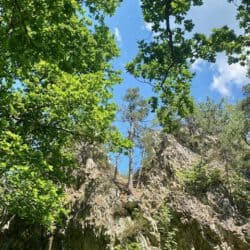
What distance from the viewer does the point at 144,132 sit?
36.2 meters

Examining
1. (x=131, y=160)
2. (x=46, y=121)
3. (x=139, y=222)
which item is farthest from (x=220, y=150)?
(x=46, y=121)

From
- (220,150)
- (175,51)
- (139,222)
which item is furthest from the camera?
(220,150)

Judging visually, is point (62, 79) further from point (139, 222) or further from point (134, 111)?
point (134, 111)

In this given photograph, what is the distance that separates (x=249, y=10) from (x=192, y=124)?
2761 centimetres

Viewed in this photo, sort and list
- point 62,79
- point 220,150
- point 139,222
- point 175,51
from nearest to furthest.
Answer: point 175,51
point 62,79
point 139,222
point 220,150

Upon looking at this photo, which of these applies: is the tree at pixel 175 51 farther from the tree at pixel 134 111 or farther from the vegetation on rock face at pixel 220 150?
the tree at pixel 134 111

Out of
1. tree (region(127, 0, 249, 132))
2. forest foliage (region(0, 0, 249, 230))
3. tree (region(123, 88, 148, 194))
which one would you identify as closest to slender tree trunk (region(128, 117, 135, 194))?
tree (region(123, 88, 148, 194))

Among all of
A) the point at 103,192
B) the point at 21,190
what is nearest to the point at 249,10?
the point at 21,190

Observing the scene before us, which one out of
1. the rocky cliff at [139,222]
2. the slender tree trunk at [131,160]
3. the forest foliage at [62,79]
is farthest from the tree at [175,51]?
the slender tree trunk at [131,160]

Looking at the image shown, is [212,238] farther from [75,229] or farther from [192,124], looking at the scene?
[192,124]

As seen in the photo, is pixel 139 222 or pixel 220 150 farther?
pixel 220 150

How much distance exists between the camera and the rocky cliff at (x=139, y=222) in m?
20.8

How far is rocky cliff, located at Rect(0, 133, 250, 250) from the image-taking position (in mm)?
20828

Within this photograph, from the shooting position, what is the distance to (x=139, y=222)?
21.8 metres
